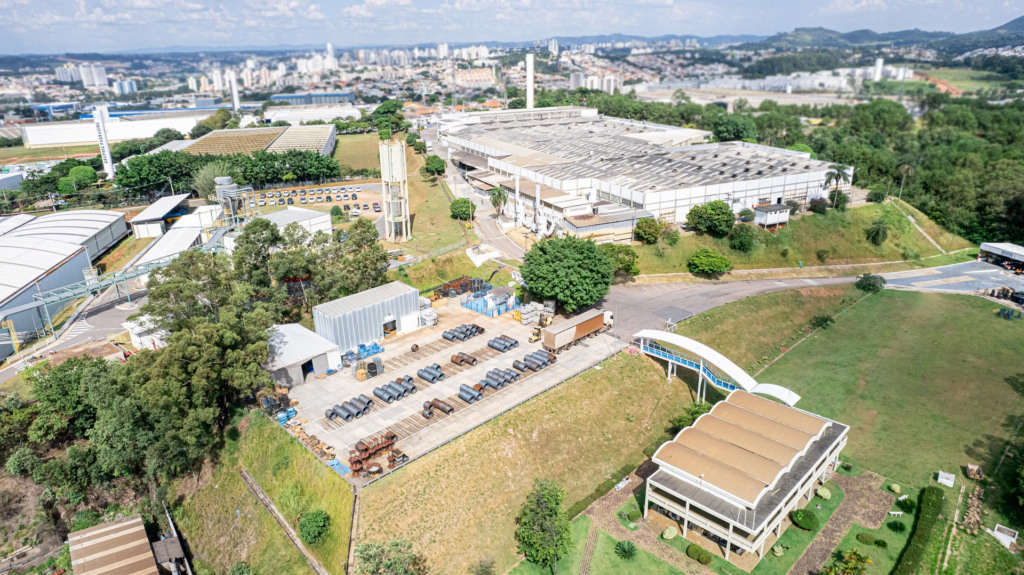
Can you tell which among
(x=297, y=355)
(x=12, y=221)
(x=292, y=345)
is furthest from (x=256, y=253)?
(x=12, y=221)

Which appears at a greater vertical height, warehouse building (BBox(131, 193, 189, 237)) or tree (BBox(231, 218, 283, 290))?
tree (BBox(231, 218, 283, 290))

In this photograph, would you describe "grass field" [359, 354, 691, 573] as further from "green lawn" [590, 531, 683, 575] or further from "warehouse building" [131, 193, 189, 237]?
"warehouse building" [131, 193, 189, 237]

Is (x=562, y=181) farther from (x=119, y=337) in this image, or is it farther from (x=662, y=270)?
(x=119, y=337)

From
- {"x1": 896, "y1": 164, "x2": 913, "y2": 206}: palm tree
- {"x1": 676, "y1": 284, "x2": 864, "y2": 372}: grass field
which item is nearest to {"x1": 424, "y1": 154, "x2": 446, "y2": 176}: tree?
{"x1": 676, "y1": 284, "x2": 864, "y2": 372}: grass field

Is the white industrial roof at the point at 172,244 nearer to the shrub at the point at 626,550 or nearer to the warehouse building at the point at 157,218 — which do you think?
the warehouse building at the point at 157,218

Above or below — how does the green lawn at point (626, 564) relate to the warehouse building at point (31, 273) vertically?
below

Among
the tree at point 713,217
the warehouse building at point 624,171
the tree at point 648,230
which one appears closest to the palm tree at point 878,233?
the warehouse building at point 624,171
